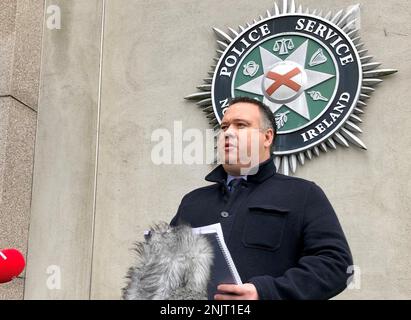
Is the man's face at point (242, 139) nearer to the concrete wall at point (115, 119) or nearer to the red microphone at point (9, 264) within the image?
the red microphone at point (9, 264)

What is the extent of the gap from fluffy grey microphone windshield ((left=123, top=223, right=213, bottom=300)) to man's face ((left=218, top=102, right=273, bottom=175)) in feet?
0.94

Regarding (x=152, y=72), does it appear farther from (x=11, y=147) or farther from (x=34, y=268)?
(x=34, y=268)

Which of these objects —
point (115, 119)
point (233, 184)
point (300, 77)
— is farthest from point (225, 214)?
point (115, 119)

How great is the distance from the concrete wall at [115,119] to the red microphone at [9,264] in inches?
91.2

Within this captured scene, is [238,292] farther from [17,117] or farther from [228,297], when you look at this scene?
[17,117]

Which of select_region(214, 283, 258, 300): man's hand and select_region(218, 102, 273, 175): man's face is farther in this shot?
select_region(218, 102, 273, 175): man's face

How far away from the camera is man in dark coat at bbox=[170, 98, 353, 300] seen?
54.6 inches

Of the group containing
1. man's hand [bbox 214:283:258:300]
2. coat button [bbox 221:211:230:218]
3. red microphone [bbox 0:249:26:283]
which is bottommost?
man's hand [bbox 214:283:258:300]

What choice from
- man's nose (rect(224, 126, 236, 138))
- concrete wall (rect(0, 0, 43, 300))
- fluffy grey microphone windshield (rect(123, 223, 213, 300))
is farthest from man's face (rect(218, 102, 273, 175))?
concrete wall (rect(0, 0, 43, 300))

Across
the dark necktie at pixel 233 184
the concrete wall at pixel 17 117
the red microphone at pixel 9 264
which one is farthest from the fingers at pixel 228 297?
the concrete wall at pixel 17 117

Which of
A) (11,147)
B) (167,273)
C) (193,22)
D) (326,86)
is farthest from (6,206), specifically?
(167,273)

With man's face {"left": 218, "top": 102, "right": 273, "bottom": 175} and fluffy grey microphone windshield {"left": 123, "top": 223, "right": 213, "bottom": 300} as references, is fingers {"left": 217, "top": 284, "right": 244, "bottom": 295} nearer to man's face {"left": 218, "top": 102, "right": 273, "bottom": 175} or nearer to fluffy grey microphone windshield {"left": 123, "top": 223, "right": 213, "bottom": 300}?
fluffy grey microphone windshield {"left": 123, "top": 223, "right": 213, "bottom": 300}

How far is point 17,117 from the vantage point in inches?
145

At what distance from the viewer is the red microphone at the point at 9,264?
1444 millimetres
